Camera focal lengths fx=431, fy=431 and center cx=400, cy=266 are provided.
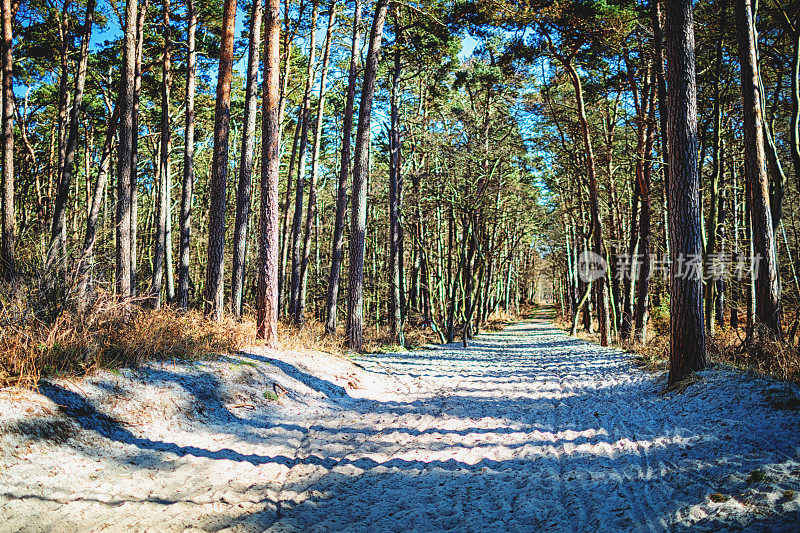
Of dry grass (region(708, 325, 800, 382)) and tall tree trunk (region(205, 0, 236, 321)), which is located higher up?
tall tree trunk (region(205, 0, 236, 321))

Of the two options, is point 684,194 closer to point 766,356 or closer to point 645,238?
point 766,356

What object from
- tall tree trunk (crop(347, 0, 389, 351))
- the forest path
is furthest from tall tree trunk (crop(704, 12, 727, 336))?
tall tree trunk (crop(347, 0, 389, 351))

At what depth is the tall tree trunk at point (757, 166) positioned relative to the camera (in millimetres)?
6961

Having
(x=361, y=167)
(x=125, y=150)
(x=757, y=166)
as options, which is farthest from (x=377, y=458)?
(x=125, y=150)

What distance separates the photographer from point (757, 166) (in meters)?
7.34

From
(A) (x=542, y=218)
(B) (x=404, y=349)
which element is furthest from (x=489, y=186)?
(A) (x=542, y=218)

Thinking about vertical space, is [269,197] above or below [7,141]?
below

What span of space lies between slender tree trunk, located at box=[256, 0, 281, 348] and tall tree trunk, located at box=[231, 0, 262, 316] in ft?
2.59

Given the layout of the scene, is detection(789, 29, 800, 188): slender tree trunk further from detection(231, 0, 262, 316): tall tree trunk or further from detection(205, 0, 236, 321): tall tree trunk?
detection(205, 0, 236, 321): tall tree trunk

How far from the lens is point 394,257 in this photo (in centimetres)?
1573

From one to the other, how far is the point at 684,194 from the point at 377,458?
5.93 m

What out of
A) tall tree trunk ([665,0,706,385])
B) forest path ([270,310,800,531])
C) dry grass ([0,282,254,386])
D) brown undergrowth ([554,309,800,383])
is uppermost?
tall tree trunk ([665,0,706,385])

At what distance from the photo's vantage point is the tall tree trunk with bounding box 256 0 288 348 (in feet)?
27.9

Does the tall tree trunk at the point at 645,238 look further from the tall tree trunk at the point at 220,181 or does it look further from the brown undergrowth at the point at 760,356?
the tall tree trunk at the point at 220,181
